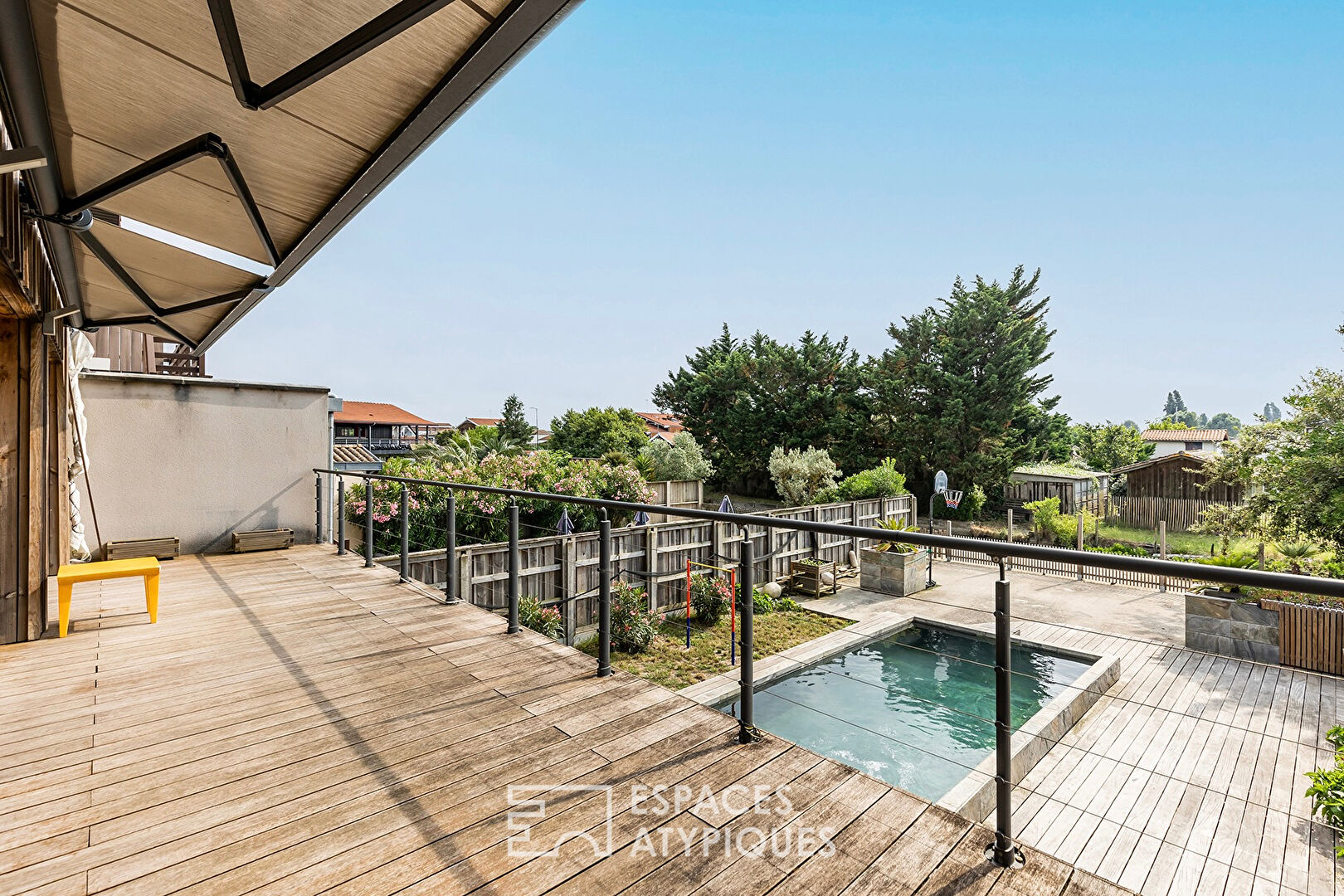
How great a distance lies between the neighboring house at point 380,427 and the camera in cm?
4109

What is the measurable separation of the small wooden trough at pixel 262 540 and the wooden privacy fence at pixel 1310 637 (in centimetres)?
1174

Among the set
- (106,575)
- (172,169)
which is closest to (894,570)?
(106,575)

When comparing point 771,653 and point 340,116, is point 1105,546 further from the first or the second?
point 340,116

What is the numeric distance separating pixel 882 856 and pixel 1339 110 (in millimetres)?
50125

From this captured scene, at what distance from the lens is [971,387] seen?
21.3 meters

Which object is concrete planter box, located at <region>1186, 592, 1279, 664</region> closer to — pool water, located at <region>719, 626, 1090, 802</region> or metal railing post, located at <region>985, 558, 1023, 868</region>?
pool water, located at <region>719, 626, 1090, 802</region>

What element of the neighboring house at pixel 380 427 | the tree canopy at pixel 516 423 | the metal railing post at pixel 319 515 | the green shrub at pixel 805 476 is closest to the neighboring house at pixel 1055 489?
the green shrub at pixel 805 476

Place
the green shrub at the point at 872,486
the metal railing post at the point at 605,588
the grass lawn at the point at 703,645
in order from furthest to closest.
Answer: the green shrub at the point at 872,486 → the grass lawn at the point at 703,645 → the metal railing post at the point at 605,588

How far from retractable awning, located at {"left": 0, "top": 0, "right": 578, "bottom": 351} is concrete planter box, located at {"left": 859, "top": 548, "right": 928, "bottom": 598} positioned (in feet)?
36.6

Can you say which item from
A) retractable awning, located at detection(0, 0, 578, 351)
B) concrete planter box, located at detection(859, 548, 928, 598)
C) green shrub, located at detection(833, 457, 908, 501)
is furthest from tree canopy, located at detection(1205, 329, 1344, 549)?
retractable awning, located at detection(0, 0, 578, 351)

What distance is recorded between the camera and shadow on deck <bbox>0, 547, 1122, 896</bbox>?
147 centimetres

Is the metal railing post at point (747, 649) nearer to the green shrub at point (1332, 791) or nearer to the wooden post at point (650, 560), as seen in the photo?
the green shrub at point (1332, 791)

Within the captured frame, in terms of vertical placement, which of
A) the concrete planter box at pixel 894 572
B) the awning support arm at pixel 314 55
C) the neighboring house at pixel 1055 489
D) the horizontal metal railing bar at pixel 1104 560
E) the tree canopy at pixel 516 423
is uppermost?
the tree canopy at pixel 516 423

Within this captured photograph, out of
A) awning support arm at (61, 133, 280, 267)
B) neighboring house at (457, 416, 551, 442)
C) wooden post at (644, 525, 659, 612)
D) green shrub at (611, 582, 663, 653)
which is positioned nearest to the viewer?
awning support arm at (61, 133, 280, 267)
